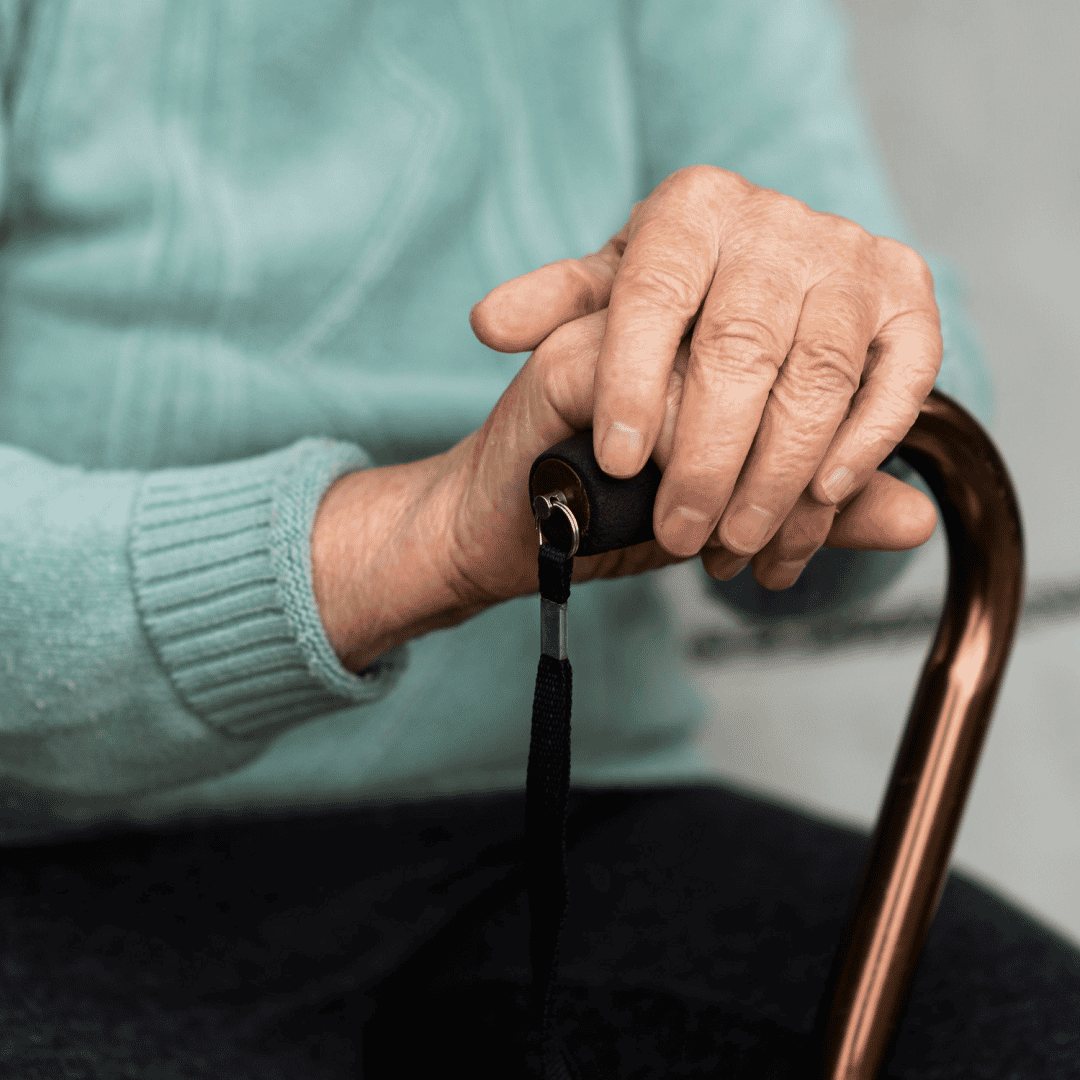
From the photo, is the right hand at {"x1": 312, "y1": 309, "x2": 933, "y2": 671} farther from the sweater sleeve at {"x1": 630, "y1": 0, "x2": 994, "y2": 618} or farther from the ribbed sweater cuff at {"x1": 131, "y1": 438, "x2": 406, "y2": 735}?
the sweater sleeve at {"x1": 630, "y1": 0, "x2": 994, "y2": 618}

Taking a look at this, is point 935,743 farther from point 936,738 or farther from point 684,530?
point 684,530

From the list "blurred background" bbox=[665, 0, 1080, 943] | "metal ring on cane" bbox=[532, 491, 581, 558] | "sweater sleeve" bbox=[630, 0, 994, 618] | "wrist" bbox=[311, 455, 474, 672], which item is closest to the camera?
"metal ring on cane" bbox=[532, 491, 581, 558]

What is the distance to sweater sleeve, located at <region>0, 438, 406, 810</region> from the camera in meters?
0.40

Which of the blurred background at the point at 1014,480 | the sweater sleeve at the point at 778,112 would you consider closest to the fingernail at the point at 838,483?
the sweater sleeve at the point at 778,112

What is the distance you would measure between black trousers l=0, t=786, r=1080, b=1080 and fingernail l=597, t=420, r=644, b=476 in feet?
0.80

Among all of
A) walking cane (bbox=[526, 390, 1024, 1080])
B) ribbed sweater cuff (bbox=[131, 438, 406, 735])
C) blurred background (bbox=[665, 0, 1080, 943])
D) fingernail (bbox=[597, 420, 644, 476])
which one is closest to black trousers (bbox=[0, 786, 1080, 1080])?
walking cane (bbox=[526, 390, 1024, 1080])

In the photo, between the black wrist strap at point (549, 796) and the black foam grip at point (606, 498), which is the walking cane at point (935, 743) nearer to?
the black wrist strap at point (549, 796)

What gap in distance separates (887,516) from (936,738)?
0.32 feet

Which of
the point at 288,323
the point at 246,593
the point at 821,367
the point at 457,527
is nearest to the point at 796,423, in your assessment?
the point at 821,367

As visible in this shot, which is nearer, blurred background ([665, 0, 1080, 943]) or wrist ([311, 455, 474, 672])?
wrist ([311, 455, 474, 672])

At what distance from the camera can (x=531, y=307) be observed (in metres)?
0.32

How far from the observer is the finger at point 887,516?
1.09ft

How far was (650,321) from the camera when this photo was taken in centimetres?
29

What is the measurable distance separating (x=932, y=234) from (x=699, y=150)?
528 millimetres
